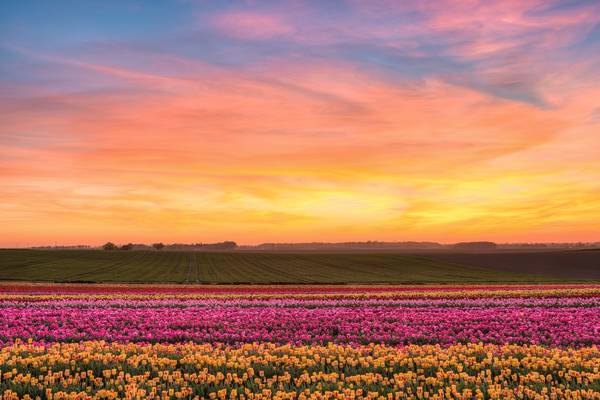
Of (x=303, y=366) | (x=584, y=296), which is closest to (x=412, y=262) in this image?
(x=584, y=296)

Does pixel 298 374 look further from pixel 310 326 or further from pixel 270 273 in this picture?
pixel 270 273

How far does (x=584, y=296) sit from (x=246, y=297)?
19557 millimetres

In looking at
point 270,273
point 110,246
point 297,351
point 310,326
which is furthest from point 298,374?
point 110,246

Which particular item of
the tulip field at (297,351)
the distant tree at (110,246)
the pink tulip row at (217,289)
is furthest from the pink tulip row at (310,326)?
the distant tree at (110,246)

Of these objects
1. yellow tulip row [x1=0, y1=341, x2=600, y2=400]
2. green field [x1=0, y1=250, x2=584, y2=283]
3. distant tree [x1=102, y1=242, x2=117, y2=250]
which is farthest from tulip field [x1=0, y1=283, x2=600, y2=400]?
distant tree [x1=102, y1=242, x2=117, y2=250]

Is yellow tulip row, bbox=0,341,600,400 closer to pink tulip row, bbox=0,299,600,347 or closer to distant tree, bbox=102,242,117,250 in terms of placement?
pink tulip row, bbox=0,299,600,347

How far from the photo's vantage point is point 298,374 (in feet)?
29.6

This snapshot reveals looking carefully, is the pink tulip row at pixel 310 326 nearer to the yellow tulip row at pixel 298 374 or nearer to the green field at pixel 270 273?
the yellow tulip row at pixel 298 374

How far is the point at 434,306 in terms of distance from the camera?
24266 mm

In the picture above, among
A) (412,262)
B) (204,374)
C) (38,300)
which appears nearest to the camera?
(204,374)

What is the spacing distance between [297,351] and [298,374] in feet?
4.05

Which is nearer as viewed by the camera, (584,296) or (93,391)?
(93,391)

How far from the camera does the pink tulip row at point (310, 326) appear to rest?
48.4ft

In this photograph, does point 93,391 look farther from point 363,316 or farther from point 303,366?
point 363,316
